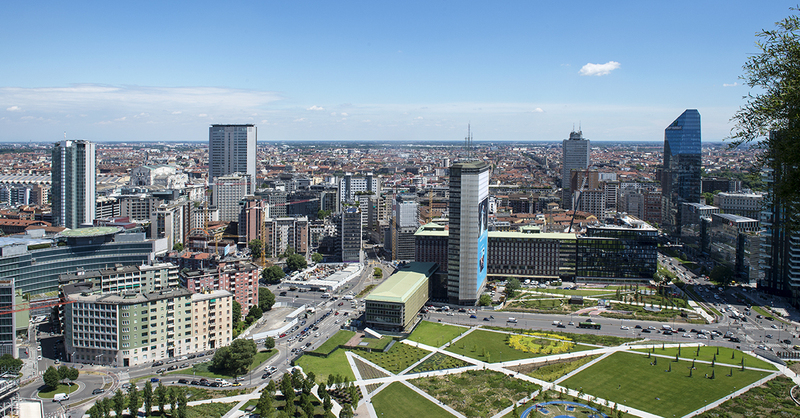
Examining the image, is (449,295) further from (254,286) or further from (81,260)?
(81,260)

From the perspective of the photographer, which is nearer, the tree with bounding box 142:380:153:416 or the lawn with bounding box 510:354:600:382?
the tree with bounding box 142:380:153:416

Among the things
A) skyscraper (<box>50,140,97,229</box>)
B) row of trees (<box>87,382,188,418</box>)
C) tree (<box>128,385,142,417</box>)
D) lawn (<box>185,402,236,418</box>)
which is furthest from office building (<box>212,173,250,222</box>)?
tree (<box>128,385,142,417</box>)

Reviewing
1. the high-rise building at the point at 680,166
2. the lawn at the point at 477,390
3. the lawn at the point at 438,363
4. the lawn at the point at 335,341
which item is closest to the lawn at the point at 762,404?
the lawn at the point at 477,390

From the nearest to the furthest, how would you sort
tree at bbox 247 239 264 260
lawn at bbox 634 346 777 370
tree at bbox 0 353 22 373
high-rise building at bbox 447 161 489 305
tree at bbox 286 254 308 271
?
tree at bbox 0 353 22 373 < lawn at bbox 634 346 777 370 < high-rise building at bbox 447 161 489 305 < tree at bbox 286 254 308 271 < tree at bbox 247 239 264 260

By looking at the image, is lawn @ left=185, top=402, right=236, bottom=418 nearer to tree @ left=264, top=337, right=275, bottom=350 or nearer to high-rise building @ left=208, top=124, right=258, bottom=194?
tree @ left=264, top=337, right=275, bottom=350

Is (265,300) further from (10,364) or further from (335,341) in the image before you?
(10,364)

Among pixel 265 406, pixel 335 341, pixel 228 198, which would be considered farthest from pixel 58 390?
Answer: pixel 228 198

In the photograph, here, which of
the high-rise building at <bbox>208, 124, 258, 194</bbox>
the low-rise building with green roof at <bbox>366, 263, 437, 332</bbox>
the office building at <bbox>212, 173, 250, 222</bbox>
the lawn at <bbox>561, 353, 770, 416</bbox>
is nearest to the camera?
the lawn at <bbox>561, 353, 770, 416</bbox>
